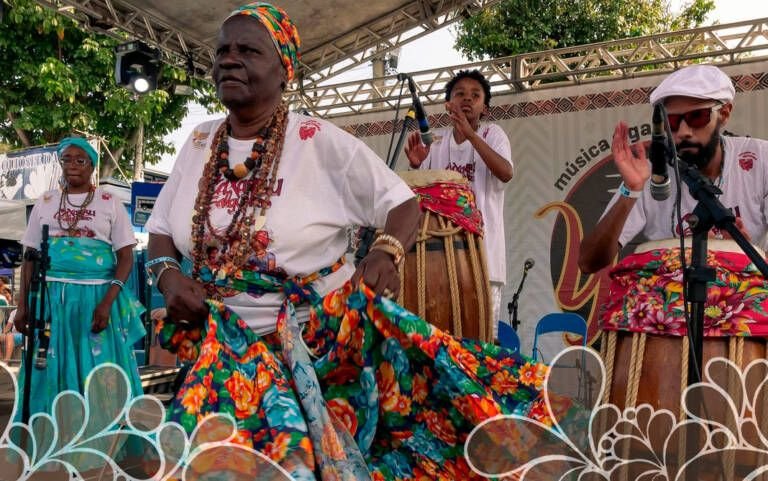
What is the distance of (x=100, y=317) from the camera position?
15.6ft

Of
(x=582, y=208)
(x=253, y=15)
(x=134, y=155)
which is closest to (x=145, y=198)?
(x=582, y=208)

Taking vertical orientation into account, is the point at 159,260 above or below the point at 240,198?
below

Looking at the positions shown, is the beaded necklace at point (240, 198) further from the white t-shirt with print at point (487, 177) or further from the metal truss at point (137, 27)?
the metal truss at point (137, 27)

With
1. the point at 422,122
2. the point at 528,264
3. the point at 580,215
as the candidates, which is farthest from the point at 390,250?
the point at 580,215

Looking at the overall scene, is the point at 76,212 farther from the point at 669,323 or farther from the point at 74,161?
the point at 669,323

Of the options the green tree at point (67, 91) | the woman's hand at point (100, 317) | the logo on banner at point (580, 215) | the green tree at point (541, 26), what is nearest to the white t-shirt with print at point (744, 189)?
the woman's hand at point (100, 317)

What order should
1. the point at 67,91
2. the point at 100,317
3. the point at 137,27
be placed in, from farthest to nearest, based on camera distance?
the point at 67,91, the point at 137,27, the point at 100,317

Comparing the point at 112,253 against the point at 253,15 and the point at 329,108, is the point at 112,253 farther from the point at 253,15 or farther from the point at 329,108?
the point at 329,108

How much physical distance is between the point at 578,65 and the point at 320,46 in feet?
8.78

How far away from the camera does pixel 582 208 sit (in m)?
6.96

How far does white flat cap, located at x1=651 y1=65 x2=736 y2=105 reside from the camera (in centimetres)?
229

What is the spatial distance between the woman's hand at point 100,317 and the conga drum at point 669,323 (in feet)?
11.7

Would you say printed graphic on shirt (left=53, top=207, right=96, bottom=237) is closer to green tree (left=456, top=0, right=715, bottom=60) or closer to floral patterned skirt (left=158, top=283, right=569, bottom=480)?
floral patterned skirt (left=158, top=283, right=569, bottom=480)

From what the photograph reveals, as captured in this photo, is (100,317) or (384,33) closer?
(100,317)
